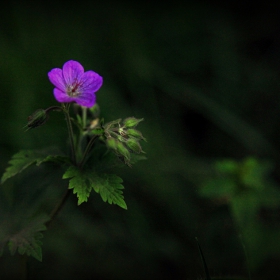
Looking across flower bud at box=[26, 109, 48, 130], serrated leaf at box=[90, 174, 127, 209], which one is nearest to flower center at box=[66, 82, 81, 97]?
flower bud at box=[26, 109, 48, 130]

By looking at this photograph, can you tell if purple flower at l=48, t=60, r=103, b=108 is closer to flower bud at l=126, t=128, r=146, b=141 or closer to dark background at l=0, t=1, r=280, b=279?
flower bud at l=126, t=128, r=146, b=141

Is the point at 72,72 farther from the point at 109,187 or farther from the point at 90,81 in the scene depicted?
the point at 109,187

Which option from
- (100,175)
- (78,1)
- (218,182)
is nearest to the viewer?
(100,175)

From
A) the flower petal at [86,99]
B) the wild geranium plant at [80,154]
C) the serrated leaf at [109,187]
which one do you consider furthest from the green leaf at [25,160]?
the flower petal at [86,99]

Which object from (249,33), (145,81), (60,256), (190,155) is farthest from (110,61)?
(60,256)

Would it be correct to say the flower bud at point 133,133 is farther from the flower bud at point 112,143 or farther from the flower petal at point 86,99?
the flower petal at point 86,99

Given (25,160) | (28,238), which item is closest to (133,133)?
(25,160)

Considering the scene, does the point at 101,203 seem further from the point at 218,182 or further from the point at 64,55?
the point at 64,55
